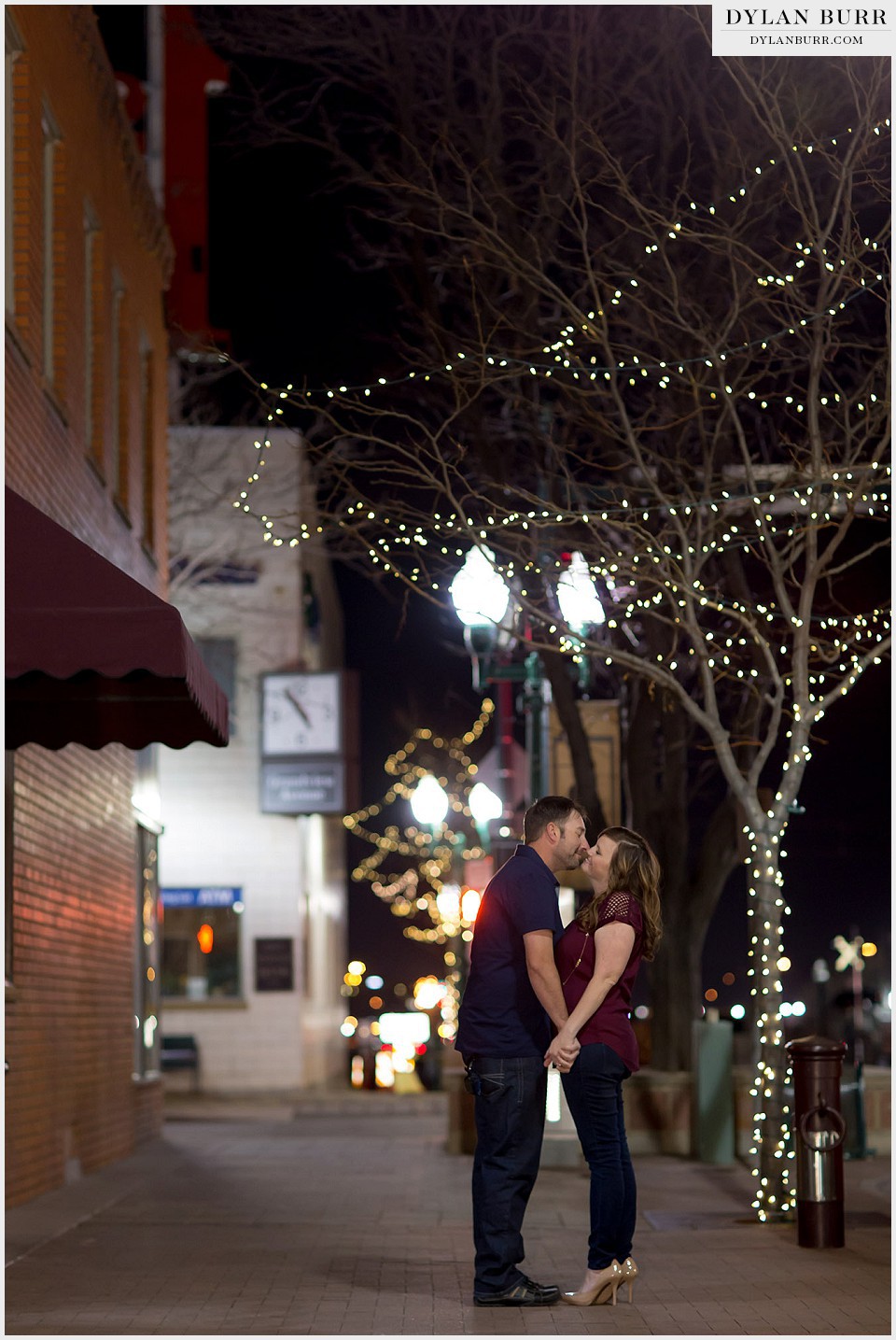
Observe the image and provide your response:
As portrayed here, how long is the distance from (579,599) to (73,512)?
13.7ft

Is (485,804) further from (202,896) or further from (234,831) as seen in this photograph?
(202,896)

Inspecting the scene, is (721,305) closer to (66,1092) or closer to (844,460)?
(844,460)

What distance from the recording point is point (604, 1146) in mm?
→ 8125

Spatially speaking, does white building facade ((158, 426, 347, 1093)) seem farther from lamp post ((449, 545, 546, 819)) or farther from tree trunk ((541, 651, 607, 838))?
tree trunk ((541, 651, 607, 838))

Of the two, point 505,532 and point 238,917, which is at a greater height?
point 505,532

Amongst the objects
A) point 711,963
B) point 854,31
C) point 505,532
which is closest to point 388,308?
point 505,532

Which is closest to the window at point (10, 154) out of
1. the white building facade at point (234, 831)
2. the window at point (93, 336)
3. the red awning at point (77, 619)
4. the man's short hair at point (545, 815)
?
the window at point (93, 336)

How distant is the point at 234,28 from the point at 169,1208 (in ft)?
45.4

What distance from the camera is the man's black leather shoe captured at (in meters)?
8.23

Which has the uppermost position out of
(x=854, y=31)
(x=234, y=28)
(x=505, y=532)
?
(x=234, y=28)

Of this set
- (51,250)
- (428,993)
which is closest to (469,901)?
(51,250)

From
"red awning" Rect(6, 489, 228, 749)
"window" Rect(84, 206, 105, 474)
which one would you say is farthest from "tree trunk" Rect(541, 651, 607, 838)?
"red awning" Rect(6, 489, 228, 749)

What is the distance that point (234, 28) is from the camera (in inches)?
859

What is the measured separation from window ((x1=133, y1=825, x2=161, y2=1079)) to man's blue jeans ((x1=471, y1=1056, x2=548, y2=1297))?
11.4m
